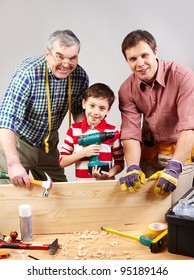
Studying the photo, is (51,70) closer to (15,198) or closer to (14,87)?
(14,87)

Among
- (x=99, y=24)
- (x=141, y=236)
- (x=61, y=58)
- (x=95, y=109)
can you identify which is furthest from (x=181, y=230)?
(x=99, y=24)

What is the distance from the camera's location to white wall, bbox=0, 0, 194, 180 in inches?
117

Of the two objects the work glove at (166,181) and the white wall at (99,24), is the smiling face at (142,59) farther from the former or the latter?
the white wall at (99,24)

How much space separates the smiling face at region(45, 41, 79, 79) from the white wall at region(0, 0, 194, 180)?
3.60 feet

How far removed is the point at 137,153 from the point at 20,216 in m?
0.58

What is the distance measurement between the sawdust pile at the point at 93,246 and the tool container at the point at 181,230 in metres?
0.15

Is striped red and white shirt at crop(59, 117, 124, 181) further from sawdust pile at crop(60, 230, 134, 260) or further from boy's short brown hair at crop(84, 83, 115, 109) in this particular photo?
sawdust pile at crop(60, 230, 134, 260)

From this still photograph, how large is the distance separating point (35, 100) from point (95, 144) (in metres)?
0.39

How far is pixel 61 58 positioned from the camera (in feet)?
6.38

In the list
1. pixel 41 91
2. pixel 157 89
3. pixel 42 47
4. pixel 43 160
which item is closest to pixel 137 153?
pixel 157 89

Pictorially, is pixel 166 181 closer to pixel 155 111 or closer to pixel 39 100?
pixel 155 111

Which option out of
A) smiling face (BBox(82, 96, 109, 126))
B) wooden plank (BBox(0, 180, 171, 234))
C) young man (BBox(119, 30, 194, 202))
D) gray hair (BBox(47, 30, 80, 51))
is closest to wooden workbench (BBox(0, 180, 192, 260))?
wooden plank (BBox(0, 180, 171, 234))

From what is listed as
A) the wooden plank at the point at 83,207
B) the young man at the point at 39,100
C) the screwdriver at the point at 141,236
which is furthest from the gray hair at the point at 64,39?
the screwdriver at the point at 141,236

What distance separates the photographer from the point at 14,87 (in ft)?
6.68
